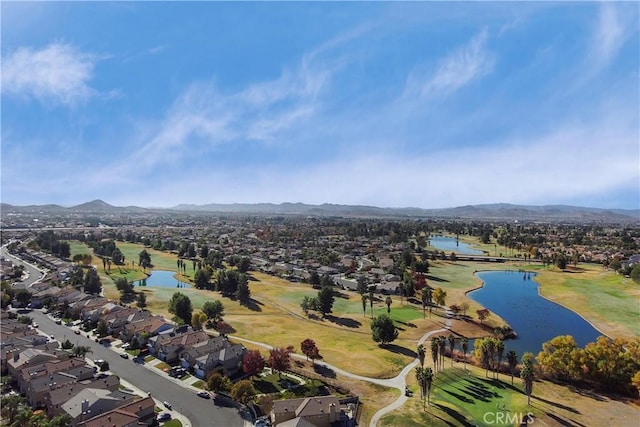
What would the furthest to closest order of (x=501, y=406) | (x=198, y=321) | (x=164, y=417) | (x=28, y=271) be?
(x=28, y=271) → (x=198, y=321) → (x=501, y=406) → (x=164, y=417)

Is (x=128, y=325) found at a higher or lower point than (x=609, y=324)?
higher

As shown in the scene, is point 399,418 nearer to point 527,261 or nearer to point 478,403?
point 478,403

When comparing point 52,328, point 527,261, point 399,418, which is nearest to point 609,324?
point 399,418

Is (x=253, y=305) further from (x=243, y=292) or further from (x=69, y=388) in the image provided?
(x=69, y=388)

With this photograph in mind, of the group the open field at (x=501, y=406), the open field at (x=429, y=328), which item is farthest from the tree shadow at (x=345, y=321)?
the open field at (x=501, y=406)

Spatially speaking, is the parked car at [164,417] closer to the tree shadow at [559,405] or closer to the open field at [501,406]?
the open field at [501,406]

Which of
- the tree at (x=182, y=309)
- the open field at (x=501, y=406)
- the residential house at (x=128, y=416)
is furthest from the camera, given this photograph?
the tree at (x=182, y=309)

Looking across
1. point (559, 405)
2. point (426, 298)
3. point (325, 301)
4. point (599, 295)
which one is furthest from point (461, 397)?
point (599, 295)
